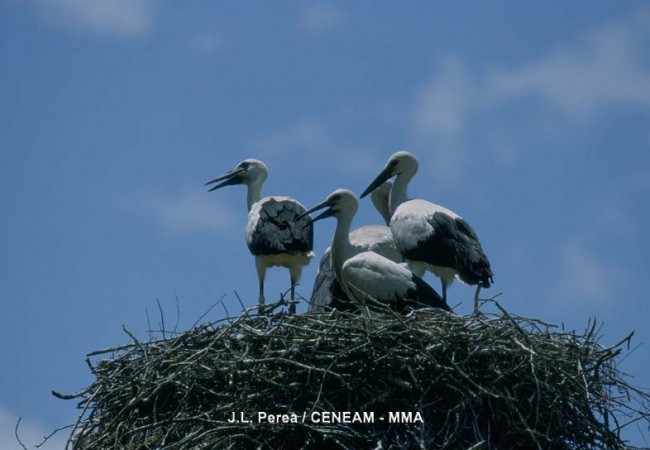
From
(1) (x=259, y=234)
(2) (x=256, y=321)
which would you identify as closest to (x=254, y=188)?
(1) (x=259, y=234)

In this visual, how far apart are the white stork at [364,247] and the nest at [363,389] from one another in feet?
7.30

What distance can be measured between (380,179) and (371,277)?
1862 millimetres

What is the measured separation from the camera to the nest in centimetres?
841

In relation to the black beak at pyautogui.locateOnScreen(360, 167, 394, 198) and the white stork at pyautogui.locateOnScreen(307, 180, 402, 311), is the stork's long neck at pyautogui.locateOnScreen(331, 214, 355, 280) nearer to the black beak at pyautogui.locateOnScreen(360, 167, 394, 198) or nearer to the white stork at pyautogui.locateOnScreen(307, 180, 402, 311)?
the white stork at pyautogui.locateOnScreen(307, 180, 402, 311)

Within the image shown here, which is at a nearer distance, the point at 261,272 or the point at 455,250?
the point at 455,250

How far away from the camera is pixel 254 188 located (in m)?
13.6

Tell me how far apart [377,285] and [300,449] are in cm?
218

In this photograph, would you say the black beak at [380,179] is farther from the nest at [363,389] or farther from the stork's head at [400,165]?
the nest at [363,389]

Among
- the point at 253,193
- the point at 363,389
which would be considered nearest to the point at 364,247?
the point at 253,193

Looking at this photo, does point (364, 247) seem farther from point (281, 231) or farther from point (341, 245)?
point (341, 245)

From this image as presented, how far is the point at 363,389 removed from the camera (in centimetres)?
854

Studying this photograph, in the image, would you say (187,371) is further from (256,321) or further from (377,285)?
(377,285)

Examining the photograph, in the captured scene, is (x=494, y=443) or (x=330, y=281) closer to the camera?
(x=494, y=443)

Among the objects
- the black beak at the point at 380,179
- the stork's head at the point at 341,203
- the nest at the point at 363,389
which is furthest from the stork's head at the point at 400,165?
the nest at the point at 363,389
